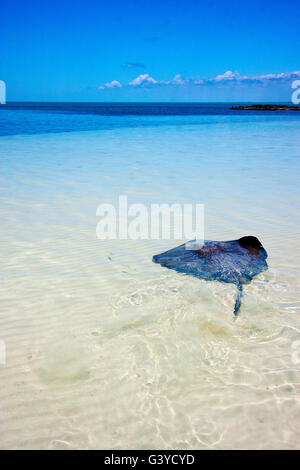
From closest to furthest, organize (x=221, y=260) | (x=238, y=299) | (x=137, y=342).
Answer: (x=137, y=342), (x=238, y=299), (x=221, y=260)

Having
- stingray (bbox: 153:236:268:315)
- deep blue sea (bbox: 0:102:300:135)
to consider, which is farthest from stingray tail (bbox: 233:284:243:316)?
deep blue sea (bbox: 0:102:300:135)

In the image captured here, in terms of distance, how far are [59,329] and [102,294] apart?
30.7 inches

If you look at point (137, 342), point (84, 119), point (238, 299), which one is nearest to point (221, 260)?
point (238, 299)

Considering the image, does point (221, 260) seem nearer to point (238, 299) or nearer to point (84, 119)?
point (238, 299)

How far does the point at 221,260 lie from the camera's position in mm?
4484

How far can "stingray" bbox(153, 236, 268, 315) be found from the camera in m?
4.30

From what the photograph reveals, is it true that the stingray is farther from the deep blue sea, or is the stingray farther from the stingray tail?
the deep blue sea

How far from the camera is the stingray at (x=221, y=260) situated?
14.1ft

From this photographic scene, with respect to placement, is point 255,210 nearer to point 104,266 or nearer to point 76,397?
point 104,266

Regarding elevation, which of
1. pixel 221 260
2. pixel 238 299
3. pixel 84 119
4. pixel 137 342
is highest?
pixel 84 119

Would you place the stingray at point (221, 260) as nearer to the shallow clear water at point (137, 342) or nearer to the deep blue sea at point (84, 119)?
the shallow clear water at point (137, 342)

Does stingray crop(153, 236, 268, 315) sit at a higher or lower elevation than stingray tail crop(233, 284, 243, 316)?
higher

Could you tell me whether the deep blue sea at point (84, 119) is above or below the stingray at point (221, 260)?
above

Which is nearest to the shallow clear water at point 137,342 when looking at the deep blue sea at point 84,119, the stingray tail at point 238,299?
the stingray tail at point 238,299
